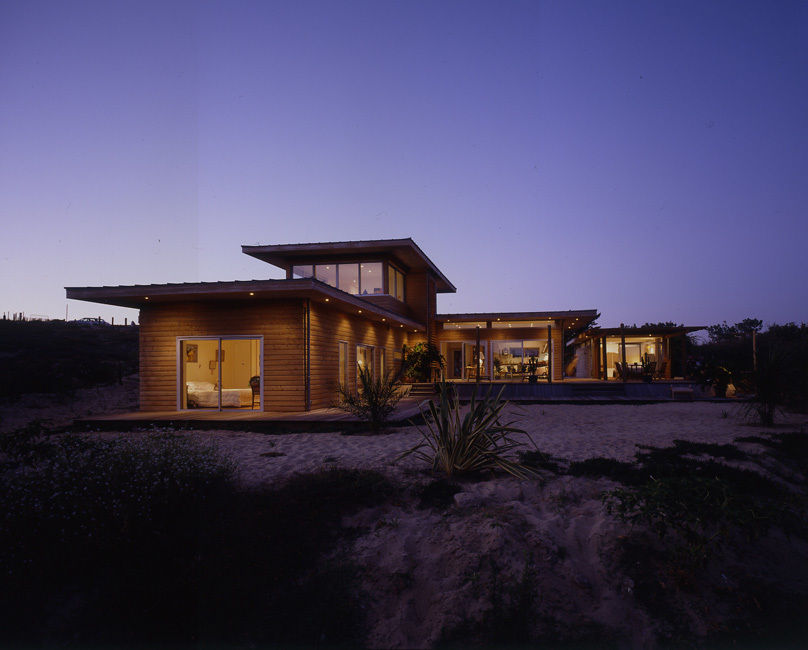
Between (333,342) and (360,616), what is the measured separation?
10792 mm

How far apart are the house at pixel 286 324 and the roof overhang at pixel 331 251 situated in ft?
0.13

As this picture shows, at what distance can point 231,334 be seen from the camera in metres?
12.0

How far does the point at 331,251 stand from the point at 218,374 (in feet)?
22.7

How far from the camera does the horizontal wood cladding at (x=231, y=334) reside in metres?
11.7

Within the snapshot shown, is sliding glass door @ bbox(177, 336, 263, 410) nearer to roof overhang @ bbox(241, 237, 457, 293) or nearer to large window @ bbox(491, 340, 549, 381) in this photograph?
roof overhang @ bbox(241, 237, 457, 293)

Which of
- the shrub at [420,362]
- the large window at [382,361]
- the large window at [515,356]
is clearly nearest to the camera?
the large window at [382,361]

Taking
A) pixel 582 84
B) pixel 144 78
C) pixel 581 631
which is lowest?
pixel 581 631

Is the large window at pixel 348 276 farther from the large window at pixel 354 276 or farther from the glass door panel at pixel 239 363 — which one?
the glass door panel at pixel 239 363

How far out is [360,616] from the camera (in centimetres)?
293

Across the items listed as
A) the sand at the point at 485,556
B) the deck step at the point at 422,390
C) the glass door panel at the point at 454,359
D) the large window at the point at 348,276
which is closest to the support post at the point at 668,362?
the glass door panel at the point at 454,359

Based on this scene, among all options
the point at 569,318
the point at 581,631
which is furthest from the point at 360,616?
the point at 569,318

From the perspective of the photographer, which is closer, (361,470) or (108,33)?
(361,470)

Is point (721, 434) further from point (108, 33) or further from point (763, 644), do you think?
point (108, 33)

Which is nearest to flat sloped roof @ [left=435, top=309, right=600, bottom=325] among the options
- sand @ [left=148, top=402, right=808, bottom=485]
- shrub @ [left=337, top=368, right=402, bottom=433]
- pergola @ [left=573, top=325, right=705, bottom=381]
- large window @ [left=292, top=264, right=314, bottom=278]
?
pergola @ [left=573, top=325, right=705, bottom=381]
